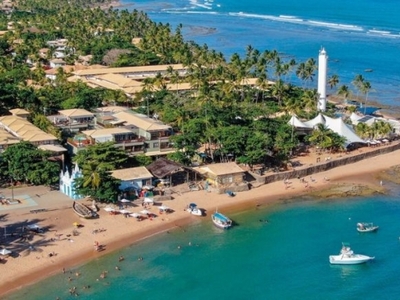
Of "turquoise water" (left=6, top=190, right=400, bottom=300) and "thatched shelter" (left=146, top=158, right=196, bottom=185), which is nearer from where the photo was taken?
"turquoise water" (left=6, top=190, right=400, bottom=300)

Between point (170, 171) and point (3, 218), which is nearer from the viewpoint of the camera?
point (3, 218)

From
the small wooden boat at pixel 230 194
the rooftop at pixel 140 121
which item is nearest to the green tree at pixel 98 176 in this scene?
the rooftop at pixel 140 121

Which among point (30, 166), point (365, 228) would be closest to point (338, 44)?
point (365, 228)

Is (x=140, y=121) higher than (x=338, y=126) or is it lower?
higher

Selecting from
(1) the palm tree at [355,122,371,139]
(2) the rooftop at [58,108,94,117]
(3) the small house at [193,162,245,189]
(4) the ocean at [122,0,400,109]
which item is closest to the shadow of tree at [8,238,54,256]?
(3) the small house at [193,162,245,189]

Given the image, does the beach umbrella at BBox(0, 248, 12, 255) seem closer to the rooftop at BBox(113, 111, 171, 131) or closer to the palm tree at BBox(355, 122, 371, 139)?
the rooftop at BBox(113, 111, 171, 131)

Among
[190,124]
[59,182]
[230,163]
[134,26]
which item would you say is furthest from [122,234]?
[134,26]

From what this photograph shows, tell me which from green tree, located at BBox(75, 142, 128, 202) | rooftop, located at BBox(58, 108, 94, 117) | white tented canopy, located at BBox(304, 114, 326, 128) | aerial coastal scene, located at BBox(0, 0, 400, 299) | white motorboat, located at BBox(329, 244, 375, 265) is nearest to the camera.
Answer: aerial coastal scene, located at BBox(0, 0, 400, 299)

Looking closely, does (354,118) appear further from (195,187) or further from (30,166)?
(30,166)
